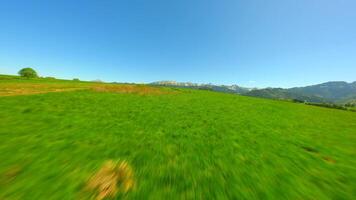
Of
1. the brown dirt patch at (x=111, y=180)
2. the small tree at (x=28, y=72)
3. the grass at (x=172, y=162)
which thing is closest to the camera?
the brown dirt patch at (x=111, y=180)

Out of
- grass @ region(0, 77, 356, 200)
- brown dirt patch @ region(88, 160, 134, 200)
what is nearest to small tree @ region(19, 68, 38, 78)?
grass @ region(0, 77, 356, 200)

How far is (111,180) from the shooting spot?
18.1 ft

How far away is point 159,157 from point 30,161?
17.6 ft

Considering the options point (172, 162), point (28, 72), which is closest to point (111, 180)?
point (172, 162)

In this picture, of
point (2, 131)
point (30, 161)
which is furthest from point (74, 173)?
point (2, 131)

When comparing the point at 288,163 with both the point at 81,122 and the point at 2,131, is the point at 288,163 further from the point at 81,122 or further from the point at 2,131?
the point at 2,131

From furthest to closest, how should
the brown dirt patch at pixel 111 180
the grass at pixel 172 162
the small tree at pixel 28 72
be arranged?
1. the small tree at pixel 28 72
2. the grass at pixel 172 162
3. the brown dirt patch at pixel 111 180

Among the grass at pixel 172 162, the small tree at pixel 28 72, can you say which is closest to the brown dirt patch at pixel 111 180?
the grass at pixel 172 162

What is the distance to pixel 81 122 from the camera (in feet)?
42.5

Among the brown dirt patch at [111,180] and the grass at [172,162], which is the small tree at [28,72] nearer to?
the grass at [172,162]

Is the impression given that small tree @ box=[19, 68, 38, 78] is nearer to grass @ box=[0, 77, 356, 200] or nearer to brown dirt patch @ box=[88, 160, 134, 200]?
grass @ box=[0, 77, 356, 200]

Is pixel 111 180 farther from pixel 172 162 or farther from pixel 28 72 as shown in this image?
pixel 28 72

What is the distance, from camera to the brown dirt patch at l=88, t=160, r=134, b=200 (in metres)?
4.91

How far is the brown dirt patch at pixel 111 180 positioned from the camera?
16.1 feet
